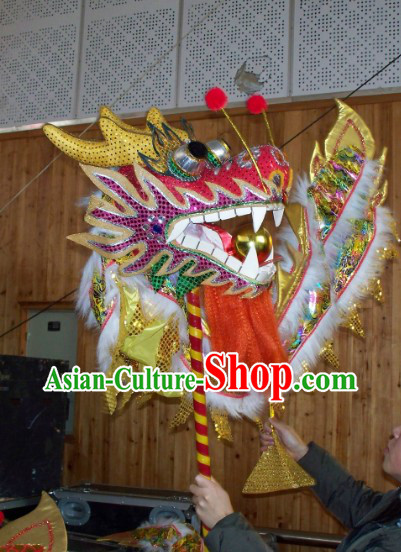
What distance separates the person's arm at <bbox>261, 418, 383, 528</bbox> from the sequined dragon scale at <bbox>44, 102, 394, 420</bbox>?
145mm

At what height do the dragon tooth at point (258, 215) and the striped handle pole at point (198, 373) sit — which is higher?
the dragon tooth at point (258, 215)

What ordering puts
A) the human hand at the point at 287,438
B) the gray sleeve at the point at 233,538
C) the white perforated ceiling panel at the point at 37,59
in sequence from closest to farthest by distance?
the gray sleeve at the point at 233,538 < the human hand at the point at 287,438 < the white perforated ceiling panel at the point at 37,59

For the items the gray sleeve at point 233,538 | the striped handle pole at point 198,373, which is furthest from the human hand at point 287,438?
the gray sleeve at point 233,538

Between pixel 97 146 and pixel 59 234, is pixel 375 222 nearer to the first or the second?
pixel 97 146

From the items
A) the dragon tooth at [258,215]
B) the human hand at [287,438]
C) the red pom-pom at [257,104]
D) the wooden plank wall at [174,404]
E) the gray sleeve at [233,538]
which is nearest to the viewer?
the gray sleeve at [233,538]

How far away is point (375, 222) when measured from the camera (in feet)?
7.52

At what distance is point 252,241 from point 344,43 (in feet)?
8.53

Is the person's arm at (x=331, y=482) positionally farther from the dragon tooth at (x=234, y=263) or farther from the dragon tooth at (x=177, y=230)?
the dragon tooth at (x=177, y=230)

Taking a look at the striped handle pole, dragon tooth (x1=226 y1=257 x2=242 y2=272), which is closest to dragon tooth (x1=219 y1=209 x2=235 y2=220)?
dragon tooth (x1=226 y1=257 x2=242 y2=272)

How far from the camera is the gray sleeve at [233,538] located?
1.58 m

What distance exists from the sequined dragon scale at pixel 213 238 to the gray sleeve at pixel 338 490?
0.81ft

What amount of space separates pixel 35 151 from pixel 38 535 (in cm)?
383

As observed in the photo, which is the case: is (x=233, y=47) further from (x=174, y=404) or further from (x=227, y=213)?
(x=227, y=213)

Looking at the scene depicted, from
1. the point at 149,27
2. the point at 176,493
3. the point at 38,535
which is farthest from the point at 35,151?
the point at 38,535
